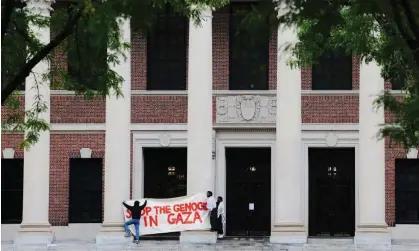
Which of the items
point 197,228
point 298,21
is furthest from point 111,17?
point 197,228

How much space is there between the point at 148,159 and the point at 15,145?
471 cm

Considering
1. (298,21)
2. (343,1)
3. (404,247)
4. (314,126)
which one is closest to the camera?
(298,21)

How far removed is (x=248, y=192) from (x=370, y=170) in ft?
15.3

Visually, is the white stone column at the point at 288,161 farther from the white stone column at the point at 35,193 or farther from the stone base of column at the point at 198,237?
the white stone column at the point at 35,193

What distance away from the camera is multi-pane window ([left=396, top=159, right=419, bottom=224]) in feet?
120

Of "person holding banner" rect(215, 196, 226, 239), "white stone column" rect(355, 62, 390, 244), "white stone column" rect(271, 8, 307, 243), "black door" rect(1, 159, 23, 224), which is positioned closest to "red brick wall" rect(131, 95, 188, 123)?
"person holding banner" rect(215, 196, 226, 239)

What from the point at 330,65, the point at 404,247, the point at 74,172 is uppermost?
the point at 330,65

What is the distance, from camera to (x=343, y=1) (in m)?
12.5

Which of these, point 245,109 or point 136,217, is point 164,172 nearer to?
point 136,217

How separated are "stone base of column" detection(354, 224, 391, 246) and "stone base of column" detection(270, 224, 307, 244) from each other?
1792 millimetres

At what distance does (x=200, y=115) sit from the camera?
36.2 metres

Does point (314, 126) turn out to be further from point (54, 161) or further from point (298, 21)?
point (298, 21)

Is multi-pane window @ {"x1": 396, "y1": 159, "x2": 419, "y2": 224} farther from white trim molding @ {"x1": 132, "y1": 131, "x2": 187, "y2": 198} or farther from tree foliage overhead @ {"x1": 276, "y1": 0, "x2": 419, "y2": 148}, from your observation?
tree foliage overhead @ {"x1": 276, "y1": 0, "x2": 419, "y2": 148}

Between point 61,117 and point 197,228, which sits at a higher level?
point 61,117
